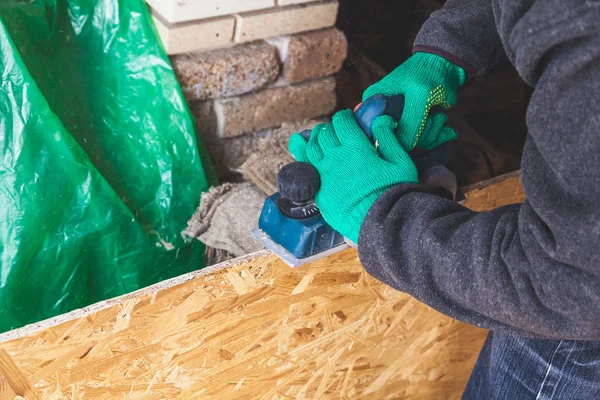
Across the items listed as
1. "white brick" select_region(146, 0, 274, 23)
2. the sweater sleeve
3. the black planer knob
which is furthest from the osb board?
"white brick" select_region(146, 0, 274, 23)

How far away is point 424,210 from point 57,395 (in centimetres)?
70

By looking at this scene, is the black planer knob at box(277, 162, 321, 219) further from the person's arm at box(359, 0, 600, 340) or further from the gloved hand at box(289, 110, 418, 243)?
the person's arm at box(359, 0, 600, 340)

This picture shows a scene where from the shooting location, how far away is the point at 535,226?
2.85 feet

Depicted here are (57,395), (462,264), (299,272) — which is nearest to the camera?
(462,264)

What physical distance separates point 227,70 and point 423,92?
0.61m

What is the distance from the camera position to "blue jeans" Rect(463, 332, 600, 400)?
47.0 inches

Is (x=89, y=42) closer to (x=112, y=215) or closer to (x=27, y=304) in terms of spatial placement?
(x=112, y=215)

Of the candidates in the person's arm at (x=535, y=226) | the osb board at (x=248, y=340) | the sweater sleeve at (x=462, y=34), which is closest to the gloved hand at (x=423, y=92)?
the sweater sleeve at (x=462, y=34)

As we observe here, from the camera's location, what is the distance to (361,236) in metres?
1.00

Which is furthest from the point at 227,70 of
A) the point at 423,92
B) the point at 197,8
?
the point at 423,92

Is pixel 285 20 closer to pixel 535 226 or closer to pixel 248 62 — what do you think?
pixel 248 62

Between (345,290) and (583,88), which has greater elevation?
(583,88)

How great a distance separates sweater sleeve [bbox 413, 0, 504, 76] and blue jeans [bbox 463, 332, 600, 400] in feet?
1.82

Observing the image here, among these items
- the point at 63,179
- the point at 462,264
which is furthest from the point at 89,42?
the point at 462,264
